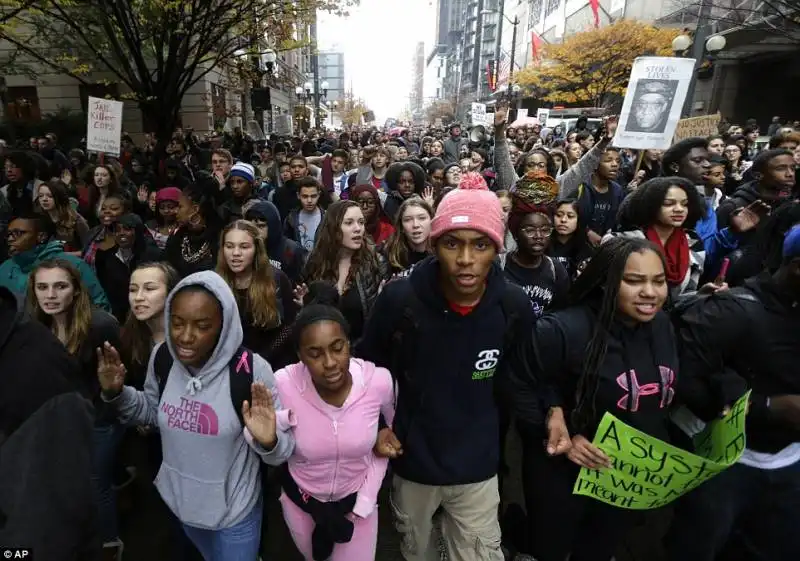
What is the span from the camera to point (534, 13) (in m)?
63.5

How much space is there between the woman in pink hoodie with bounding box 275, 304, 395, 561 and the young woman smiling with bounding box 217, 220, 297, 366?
0.96 meters

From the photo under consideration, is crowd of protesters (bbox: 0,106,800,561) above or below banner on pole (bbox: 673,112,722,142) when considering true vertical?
below

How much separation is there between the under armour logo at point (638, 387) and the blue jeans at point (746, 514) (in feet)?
1.62

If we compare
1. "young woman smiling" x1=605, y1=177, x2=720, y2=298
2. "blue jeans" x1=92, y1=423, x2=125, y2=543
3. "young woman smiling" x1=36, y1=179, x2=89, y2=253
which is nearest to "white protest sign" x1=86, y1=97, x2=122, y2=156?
"young woman smiling" x1=36, y1=179, x2=89, y2=253

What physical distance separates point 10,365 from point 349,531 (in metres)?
1.41

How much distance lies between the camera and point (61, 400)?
120cm

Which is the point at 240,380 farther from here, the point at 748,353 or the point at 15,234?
the point at 15,234

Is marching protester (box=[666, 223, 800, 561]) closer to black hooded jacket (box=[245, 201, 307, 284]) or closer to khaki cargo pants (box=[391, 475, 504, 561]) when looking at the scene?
khaki cargo pants (box=[391, 475, 504, 561])

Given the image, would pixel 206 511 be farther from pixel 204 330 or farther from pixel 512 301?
pixel 512 301

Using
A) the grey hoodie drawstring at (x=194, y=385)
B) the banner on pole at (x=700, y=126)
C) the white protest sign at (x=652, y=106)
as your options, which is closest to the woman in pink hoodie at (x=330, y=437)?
the grey hoodie drawstring at (x=194, y=385)

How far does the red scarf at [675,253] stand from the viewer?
10.6 feet

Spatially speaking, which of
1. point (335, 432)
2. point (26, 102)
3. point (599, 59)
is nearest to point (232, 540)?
point (335, 432)

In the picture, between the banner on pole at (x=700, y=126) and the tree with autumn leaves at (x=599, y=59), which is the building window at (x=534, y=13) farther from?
the banner on pole at (x=700, y=126)

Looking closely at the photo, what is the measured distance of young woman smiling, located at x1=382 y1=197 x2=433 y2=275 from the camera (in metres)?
3.70
